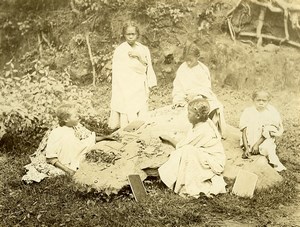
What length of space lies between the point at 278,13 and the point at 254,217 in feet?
10.6

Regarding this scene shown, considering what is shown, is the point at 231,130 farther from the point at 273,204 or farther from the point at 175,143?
the point at 273,204

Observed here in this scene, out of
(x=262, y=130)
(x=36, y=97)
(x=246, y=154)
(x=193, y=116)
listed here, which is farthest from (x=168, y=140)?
(x=36, y=97)

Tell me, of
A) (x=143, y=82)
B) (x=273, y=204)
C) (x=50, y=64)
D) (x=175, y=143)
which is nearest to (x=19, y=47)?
(x=50, y=64)

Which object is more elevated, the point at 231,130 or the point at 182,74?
the point at 182,74

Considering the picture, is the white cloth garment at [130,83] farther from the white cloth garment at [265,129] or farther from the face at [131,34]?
the white cloth garment at [265,129]

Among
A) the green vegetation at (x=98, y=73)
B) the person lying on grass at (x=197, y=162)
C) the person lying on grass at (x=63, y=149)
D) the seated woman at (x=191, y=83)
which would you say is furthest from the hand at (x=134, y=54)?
the person lying on grass at (x=197, y=162)

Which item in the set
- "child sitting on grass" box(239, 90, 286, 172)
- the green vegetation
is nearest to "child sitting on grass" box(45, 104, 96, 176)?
the green vegetation

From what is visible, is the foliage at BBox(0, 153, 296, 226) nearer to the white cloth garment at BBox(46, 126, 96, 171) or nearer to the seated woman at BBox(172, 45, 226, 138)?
the white cloth garment at BBox(46, 126, 96, 171)

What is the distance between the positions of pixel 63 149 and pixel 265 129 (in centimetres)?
221

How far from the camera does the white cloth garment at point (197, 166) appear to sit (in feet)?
17.1

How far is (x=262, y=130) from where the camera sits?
584cm

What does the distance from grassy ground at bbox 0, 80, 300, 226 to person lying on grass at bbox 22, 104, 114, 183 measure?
18 centimetres

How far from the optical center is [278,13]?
23.0 ft

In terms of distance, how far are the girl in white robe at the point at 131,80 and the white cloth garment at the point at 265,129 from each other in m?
1.44
